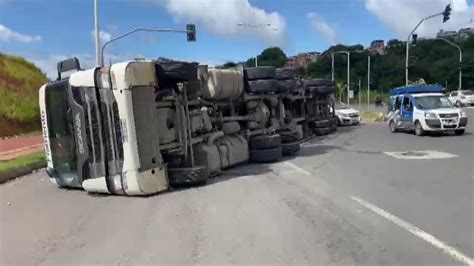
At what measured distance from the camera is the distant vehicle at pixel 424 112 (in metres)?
21.9

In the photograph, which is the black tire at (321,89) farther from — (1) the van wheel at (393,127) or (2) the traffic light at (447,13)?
(2) the traffic light at (447,13)

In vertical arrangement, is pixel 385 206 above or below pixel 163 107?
below

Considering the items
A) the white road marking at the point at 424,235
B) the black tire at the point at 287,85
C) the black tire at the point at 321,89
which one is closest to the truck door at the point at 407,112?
the black tire at the point at 321,89

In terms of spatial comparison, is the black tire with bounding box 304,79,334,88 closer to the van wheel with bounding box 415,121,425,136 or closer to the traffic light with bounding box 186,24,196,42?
the van wheel with bounding box 415,121,425,136

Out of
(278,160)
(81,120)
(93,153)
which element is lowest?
(278,160)

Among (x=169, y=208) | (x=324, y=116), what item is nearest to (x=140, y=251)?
(x=169, y=208)

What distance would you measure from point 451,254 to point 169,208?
4.48m

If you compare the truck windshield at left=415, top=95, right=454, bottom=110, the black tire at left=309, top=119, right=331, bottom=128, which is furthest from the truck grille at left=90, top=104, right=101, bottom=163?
the truck windshield at left=415, top=95, right=454, bottom=110

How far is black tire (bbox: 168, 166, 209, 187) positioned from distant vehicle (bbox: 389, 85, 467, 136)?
14.1 m

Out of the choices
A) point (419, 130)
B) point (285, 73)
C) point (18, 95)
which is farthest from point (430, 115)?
point (18, 95)

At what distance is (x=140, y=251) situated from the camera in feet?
20.2

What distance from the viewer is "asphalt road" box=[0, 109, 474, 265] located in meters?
5.89

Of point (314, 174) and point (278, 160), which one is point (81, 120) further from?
point (278, 160)

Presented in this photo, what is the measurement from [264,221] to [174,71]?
4.43m
